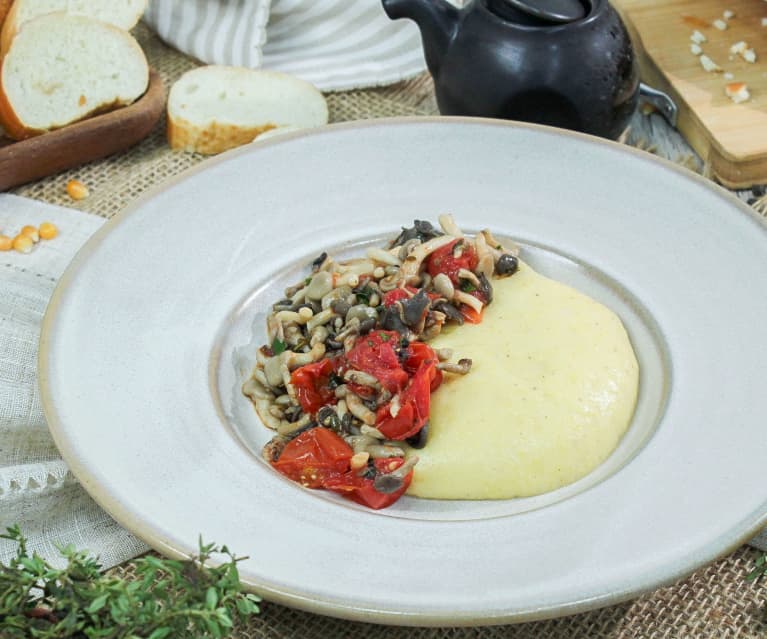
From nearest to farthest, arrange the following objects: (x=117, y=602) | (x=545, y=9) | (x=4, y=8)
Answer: (x=117, y=602) → (x=545, y=9) → (x=4, y=8)

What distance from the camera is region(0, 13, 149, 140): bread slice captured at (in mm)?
4180

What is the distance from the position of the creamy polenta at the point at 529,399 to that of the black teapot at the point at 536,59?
1006 millimetres

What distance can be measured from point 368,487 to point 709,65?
287 cm

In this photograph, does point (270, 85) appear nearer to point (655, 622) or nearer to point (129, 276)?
point (129, 276)

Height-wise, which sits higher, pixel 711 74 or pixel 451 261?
pixel 451 261

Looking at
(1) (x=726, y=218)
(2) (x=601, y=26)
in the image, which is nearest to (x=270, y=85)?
(2) (x=601, y=26)

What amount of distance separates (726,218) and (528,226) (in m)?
0.64

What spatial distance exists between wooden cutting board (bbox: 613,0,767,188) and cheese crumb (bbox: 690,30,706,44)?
0.8 inches

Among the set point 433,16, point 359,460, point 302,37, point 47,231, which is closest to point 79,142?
point 47,231

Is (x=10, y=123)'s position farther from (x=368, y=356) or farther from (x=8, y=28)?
(x=368, y=356)

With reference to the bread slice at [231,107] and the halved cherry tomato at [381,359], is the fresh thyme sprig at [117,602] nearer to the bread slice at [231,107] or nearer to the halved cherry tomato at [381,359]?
the halved cherry tomato at [381,359]

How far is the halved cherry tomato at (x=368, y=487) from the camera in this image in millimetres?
2723

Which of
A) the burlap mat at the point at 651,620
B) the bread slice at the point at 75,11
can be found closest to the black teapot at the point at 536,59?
the bread slice at the point at 75,11

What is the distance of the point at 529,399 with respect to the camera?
9.45 feet
